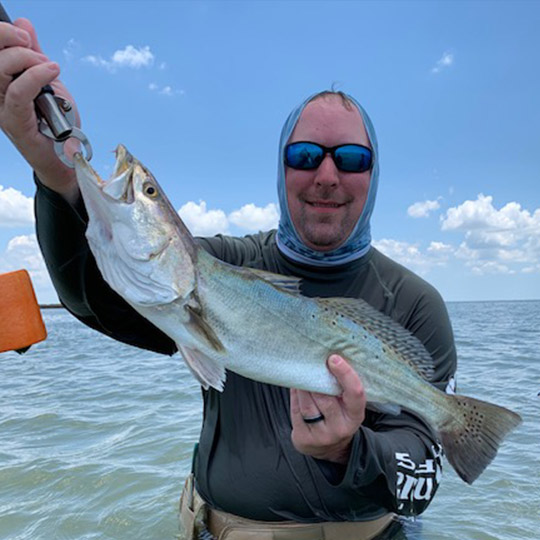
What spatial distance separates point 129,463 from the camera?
21.4 feet

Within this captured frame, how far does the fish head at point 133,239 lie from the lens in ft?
6.98

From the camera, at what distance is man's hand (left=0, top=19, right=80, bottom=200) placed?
1943 mm

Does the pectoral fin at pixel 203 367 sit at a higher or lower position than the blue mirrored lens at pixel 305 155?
lower

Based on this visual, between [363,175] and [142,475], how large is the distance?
4.67m

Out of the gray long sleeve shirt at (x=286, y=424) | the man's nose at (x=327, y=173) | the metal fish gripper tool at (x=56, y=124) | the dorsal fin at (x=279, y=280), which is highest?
the man's nose at (x=327, y=173)

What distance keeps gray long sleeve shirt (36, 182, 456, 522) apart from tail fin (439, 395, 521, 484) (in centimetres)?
15

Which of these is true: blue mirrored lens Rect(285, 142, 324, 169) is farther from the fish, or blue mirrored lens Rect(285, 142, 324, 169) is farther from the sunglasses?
the fish

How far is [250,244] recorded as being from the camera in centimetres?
338

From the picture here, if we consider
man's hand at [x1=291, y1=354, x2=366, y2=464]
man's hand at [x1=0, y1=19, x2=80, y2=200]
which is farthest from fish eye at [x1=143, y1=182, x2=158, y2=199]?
man's hand at [x1=291, y1=354, x2=366, y2=464]

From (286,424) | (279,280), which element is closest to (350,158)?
(279,280)

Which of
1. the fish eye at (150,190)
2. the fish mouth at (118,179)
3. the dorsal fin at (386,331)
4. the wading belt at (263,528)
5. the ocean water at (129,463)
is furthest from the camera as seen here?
the ocean water at (129,463)

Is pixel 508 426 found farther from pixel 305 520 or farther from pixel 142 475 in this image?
pixel 142 475

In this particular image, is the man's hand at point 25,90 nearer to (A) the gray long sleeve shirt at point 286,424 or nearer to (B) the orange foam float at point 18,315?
(A) the gray long sleeve shirt at point 286,424

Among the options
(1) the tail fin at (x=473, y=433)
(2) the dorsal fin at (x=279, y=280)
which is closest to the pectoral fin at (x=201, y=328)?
(2) the dorsal fin at (x=279, y=280)
